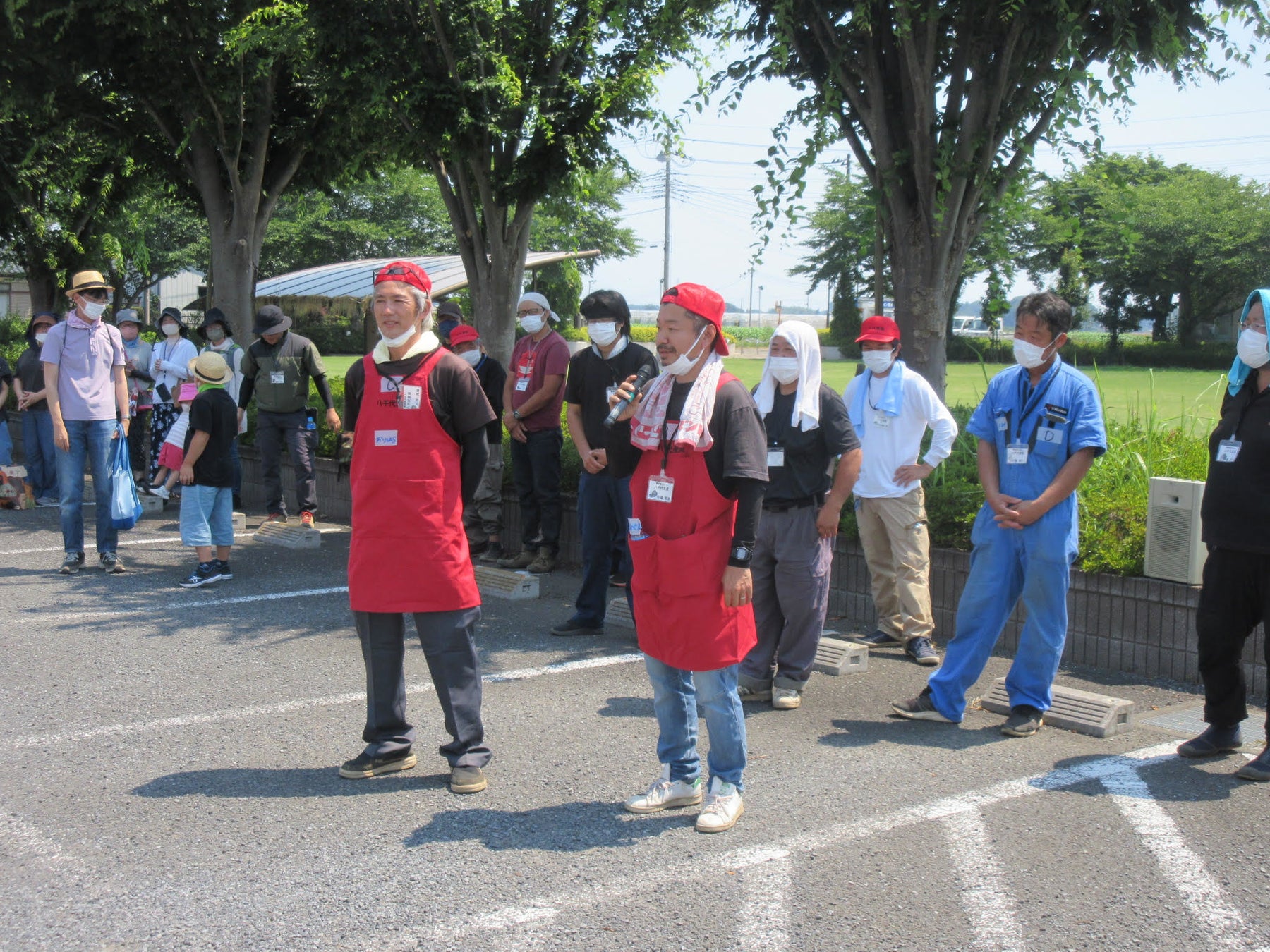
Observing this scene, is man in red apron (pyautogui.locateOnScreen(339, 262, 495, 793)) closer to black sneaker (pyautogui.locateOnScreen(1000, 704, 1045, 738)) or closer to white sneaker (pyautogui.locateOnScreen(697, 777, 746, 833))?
white sneaker (pyautogui.locateOnScreen(697, 777, 746, 833))

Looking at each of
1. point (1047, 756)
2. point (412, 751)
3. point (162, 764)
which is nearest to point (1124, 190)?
point (1047, 756)

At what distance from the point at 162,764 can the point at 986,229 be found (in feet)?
22.3

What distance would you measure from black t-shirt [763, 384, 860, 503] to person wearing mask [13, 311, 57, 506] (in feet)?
30.0

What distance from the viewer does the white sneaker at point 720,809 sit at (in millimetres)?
4312

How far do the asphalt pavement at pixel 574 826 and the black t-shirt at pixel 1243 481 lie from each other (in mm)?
1000

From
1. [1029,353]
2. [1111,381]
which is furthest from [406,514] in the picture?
[1111,381]

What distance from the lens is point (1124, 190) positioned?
8734 mm

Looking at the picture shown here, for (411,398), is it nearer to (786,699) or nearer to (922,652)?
(786,699)

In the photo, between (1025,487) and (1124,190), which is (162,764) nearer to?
(1025,487)

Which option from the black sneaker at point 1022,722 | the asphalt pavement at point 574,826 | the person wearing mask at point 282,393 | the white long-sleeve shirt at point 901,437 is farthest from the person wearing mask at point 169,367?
the black sneaker at point 1022,722

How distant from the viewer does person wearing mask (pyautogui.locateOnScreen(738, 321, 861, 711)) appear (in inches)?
231

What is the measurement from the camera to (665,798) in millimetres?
4516

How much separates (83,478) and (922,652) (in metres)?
6.29

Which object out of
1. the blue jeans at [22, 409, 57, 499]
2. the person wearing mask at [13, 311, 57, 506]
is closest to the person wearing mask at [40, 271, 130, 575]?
the person wearing mask at [13, 311, 57, 506]
